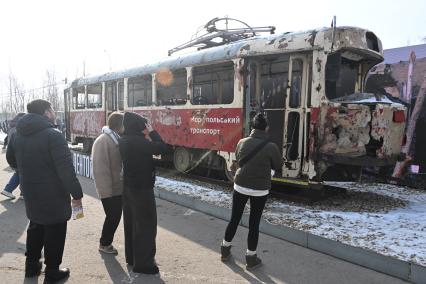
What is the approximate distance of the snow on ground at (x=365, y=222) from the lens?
4945 mm

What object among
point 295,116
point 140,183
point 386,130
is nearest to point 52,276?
point 140,183

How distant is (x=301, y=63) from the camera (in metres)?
7.29

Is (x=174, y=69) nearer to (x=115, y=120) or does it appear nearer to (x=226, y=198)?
(x=226, y=198)

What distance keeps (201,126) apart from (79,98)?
8.28 m

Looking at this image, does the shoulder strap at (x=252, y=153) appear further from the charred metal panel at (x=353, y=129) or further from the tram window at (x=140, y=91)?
the tram window at (x=140, y=91)

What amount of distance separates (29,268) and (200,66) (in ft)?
19.6

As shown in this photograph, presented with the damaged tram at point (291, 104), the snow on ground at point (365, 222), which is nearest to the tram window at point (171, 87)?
the damaged tram at point (291, 104)

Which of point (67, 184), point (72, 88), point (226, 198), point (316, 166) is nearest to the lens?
Answer: point (67, 184)

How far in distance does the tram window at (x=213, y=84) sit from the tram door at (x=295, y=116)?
136 centimetres

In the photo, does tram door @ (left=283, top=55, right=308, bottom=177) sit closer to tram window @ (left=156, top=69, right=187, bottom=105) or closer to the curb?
the curb

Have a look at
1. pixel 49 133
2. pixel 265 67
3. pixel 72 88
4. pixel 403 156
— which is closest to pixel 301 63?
pixel 265 67

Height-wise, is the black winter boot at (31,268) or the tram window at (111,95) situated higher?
the tram window at (111,95)

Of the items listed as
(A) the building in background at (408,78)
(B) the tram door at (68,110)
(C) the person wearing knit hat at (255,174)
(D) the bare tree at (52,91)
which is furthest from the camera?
(D) the bare tree at (52,91)

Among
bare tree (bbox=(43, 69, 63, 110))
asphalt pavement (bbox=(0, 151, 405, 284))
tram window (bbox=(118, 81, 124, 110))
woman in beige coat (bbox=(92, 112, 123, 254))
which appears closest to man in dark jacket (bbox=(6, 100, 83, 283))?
asphalt pavement (bbox=(0, 151, 405, 284))
